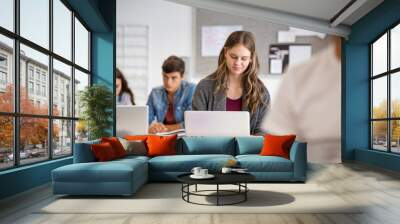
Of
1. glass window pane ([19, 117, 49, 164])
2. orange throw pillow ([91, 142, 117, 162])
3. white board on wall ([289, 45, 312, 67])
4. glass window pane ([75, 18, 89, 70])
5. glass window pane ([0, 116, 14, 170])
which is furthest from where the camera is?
white board on wall ([289, 45, 312, 67])

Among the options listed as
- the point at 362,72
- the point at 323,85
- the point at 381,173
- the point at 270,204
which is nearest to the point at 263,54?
the point at 323,85

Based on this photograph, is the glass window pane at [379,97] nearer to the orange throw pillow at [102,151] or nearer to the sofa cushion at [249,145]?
the sofa cushion at [249,145]

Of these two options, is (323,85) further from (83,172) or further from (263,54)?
(83,172)

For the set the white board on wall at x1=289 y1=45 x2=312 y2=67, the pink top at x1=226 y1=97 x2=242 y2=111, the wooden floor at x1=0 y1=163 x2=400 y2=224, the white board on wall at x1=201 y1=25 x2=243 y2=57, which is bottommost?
the wooden floor at x1=0 y1=163 x2=400 y2=224

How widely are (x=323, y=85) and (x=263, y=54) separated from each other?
1601mm

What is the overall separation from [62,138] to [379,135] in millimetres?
6598

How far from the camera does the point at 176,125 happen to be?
→ 352 inches

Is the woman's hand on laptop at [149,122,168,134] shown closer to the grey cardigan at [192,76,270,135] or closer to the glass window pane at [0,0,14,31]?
the grey cardigan at [192,76,270,135]

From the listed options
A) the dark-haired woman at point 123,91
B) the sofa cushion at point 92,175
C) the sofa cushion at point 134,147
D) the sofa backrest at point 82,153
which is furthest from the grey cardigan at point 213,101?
the sofa cushion at point 92,175

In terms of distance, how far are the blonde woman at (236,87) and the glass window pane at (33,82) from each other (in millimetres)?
3669

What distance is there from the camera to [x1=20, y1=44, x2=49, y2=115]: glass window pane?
214 inches

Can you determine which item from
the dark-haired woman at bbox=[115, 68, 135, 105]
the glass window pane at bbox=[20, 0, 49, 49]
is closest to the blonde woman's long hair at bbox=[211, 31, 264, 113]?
the dark-haired woman at bbox=[115, 68, 135, 105]

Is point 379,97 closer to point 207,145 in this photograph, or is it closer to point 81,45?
point 207,145

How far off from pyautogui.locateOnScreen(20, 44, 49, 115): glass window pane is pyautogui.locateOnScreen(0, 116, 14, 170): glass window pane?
44cm
